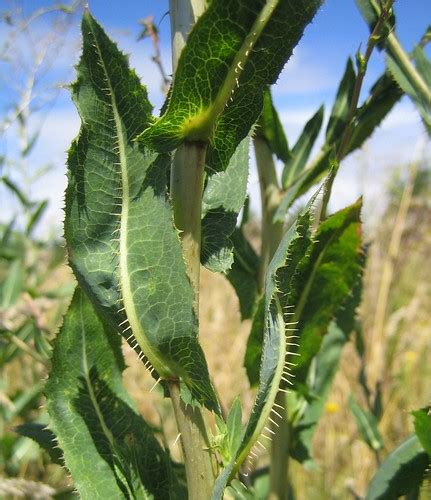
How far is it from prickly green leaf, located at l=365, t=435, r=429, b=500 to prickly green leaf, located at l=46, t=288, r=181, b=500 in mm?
385

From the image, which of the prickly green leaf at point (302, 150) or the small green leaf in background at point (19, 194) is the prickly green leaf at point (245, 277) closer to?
the prickly green leaf at point (302, 150)

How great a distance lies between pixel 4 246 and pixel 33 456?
2.79ft

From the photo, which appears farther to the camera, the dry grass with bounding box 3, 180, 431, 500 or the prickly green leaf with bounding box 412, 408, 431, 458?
the dry grass with bounding box 3, 180, 431, 500

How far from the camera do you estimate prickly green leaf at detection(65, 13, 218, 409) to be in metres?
0.85

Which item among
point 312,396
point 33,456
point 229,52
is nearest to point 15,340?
point 312,396

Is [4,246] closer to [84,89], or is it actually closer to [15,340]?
[15,340]

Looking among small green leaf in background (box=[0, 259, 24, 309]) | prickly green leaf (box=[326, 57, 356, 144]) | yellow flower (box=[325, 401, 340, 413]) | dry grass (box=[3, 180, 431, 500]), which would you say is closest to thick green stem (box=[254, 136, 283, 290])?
prickly green leaf (box=[326, 57, 356, 144])

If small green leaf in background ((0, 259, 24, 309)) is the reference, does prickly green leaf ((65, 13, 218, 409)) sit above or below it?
below

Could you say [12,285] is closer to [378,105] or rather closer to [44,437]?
[44,437]

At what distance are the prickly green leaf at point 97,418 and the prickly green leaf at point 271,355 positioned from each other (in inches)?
7.8

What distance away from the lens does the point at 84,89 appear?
2.77 feet

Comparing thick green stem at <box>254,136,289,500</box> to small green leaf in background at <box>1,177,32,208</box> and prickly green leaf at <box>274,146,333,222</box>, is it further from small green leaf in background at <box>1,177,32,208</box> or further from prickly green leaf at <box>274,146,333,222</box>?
small green leaf in background at <box>1,177,32,208</box>

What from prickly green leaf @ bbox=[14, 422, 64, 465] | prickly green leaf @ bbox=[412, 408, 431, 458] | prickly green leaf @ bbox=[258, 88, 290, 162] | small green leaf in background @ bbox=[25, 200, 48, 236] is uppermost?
small green leaf in background @ bbox=[25, 200, 48, 236]

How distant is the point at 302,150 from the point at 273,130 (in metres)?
0.09
